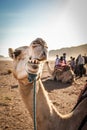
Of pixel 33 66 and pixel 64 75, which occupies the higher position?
pixel 33 66

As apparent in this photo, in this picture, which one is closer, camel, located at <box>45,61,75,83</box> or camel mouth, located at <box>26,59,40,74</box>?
camel mouth, located at <box>26,59,40,74</box>

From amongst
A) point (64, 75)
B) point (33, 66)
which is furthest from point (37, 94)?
point (64, 75)

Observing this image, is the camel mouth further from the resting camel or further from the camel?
the camel

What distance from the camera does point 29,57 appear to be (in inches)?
96.2

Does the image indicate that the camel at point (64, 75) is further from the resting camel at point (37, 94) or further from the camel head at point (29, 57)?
the camel head at point (29, 57)

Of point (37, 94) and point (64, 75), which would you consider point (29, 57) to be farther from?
point (64, 75)

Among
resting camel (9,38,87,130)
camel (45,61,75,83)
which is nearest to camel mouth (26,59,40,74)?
resting camel (9,38,87,130)

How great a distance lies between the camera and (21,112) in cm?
773

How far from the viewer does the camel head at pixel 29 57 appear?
89.2 inches

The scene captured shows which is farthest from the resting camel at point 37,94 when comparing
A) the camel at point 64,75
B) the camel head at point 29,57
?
the camel at point 64,75

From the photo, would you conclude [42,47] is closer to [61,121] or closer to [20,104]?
[61,121]

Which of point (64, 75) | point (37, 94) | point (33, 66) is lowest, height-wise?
point (64, 75)

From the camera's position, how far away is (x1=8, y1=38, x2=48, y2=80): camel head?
227cm

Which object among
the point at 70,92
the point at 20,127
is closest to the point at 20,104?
the point at 20,127
